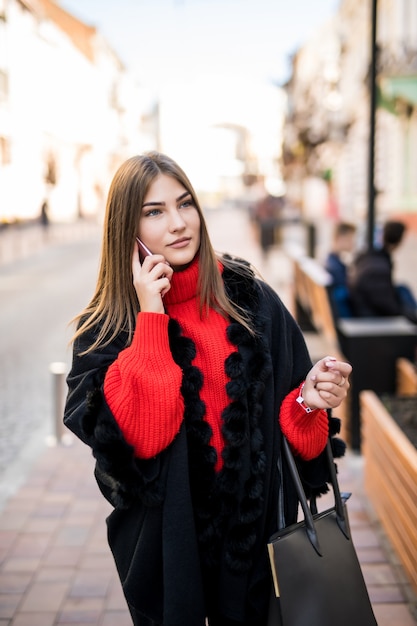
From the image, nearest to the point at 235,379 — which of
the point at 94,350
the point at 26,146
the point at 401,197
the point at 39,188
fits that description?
the point at 94,350

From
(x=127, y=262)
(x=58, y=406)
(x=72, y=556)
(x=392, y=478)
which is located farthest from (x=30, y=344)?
(x=127, y=262)

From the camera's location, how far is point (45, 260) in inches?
783

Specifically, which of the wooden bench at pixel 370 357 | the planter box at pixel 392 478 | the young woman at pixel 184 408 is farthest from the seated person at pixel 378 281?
the young woman at pixel 184 408

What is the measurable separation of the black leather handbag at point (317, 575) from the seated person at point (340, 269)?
3.55 meters

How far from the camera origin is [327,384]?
1.79 m

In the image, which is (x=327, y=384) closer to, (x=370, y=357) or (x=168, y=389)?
(x=168, y=389)

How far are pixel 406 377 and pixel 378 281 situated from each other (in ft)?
3.68

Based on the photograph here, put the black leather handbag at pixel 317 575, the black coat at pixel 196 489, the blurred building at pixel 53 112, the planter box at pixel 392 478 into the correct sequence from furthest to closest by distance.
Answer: the blurred building at pixel 53 112
the planter box at pixel 392 478
the black coat at pixel 196 489
the black leather handbag at pixel 317 575

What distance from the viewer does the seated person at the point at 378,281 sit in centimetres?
548

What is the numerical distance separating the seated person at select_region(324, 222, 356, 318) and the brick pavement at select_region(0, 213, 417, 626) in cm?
157

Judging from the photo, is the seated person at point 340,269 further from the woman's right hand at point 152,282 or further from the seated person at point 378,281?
the woman's right hand at point 152,282

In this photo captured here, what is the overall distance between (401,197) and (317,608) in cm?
2167

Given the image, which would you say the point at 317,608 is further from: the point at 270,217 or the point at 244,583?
the point at 270,217

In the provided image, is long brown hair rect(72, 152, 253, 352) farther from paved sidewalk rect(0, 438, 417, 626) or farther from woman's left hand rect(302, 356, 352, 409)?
paved sidewalk rect(0, 438, 417, 626)
